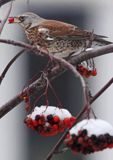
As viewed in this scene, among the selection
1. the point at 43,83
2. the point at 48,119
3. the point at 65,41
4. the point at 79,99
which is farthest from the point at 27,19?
the point at 79,99

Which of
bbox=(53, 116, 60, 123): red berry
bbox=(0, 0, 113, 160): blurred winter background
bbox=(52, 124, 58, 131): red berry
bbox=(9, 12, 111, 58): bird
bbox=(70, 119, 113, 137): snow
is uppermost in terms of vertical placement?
bbox=(70, 119, 113, 137): snow

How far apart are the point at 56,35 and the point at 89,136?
1.17 m

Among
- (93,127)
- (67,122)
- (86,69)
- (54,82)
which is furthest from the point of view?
(54,82)

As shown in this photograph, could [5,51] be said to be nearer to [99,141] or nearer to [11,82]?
[11,82]

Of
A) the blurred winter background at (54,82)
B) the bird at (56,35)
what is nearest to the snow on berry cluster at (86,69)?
the bird at (56,35)

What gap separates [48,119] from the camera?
1802 millimetres

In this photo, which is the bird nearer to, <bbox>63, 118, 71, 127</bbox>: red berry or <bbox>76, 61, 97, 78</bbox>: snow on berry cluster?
<bbox>76, 61, 97, 78</bbox>: snow on berry cluster

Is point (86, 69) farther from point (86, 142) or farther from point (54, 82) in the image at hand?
point (54, 82)

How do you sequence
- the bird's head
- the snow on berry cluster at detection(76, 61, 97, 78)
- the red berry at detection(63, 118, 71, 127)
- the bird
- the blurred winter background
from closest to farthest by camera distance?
the red berry at detection(63, 118, 71, 127)
the snow on berry cluster at detection(76, 61, 97, 78)
the bird
the bird's head
the blurred winter background

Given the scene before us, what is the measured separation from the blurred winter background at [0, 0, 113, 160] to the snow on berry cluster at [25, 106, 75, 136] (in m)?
5.42

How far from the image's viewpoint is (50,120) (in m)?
1.80

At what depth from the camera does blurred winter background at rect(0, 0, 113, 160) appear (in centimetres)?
751

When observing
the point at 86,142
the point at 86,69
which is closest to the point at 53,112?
the point at 86,142

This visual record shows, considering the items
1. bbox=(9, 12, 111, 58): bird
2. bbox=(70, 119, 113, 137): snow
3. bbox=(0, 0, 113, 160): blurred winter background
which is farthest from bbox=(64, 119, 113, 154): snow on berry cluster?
bbox=(0, 0, 113, 160): blurred winter background
